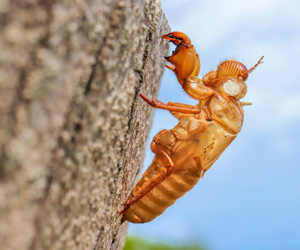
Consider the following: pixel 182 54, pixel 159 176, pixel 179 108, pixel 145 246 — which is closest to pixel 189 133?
pixel 179 108

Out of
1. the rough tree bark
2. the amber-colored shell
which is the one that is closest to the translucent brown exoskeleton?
the amber-colored shell

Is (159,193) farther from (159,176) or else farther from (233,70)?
(233,70)

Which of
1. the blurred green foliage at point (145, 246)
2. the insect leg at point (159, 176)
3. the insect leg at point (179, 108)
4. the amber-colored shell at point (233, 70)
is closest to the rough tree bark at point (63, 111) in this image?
the insect leg at point (159, 176)

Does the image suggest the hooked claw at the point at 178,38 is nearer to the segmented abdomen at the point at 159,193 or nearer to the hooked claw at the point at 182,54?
the hooked claw at the point at 182,54

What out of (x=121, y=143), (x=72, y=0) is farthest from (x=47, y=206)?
(x=72, y=0)

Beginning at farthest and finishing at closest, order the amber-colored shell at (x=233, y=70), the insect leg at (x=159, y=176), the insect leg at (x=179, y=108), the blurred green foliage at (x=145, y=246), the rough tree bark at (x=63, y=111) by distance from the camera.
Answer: the blurred green foliage at (x=145, y=246)
the amber-colored shell at (x=233, y=70)
the insect leg at (x=179, y=108)
the insect leg at (x=159, y=176)
the rough tree bark at (x=63, y=111)

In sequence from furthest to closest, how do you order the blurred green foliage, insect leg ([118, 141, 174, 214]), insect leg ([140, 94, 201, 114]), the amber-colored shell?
A: the blurred green foliage < the amber-colored shell < insect leg ([140, 94, 201, 114]) < insect leg ([118, 141, 174, 214])

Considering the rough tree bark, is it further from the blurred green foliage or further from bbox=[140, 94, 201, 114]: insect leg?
the blurred green foliage

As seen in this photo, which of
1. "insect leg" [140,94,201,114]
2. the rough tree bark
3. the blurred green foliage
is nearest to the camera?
the rough tree bark
